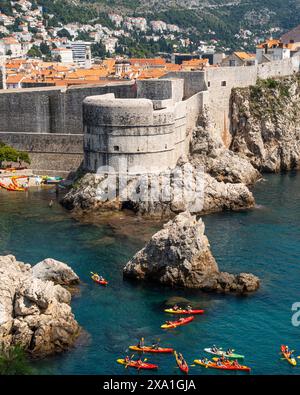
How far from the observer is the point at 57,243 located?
4369 centimetres

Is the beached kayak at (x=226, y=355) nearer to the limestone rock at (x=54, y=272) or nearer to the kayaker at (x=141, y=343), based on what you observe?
the kayaker at (x=141, y=343)

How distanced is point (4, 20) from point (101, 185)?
14079 cm

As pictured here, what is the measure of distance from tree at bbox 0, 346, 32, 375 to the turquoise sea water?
96.2 inches

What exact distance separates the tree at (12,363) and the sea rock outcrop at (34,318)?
2.52 meters

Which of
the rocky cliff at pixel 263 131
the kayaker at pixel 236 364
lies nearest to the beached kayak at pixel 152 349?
the kayaker at pixel 236 364

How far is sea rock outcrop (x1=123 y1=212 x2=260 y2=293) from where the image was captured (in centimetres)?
3672

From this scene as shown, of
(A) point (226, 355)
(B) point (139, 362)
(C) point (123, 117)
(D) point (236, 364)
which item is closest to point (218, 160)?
(C) point (123, 117)

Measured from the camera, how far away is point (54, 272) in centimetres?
3697

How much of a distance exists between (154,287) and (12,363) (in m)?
12.9

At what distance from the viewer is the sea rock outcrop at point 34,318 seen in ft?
101

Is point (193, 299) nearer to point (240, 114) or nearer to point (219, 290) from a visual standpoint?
point (219, 290)

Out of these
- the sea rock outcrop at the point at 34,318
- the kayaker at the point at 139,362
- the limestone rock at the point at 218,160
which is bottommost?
the kayaker at the point at 139,362

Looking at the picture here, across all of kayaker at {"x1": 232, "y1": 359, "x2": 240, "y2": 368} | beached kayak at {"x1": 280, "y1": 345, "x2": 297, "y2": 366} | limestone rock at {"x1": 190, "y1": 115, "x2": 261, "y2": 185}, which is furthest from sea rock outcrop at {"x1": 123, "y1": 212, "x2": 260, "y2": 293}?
limestone rock at {"x1": 190, "y1": 115, "x2": 261, "y2": 185}

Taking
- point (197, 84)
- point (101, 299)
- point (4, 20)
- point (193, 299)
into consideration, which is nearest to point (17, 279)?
point (101, 299)
